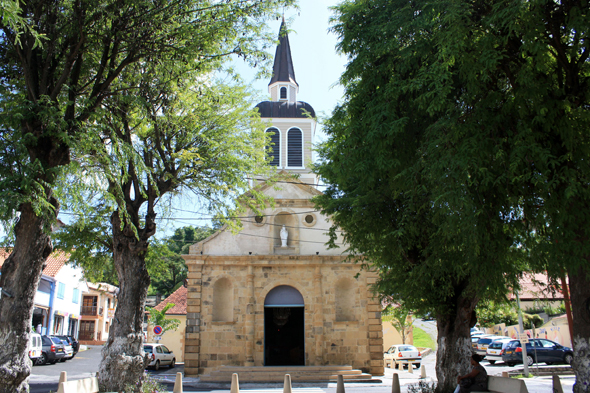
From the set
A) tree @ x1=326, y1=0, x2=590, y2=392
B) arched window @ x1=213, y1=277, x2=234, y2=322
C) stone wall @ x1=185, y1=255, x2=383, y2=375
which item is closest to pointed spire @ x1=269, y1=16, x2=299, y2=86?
stone wall @ x1=185, y1=255, x2=383, y2=375

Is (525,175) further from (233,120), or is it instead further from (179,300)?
(179,300)

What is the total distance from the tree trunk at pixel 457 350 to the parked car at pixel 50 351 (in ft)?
71.0

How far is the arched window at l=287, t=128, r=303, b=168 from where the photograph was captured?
1296 inches

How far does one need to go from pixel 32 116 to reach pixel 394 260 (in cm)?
978

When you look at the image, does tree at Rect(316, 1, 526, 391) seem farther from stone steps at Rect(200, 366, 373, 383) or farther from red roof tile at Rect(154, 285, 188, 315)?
red roof tile at Rect(154, 285, 188, 315)

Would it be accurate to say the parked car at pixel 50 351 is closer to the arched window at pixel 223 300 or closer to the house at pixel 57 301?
the house at pixel 57 301

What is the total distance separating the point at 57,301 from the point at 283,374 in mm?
27570

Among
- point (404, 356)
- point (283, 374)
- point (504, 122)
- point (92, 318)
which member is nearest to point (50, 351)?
Answer: point (283, 374)

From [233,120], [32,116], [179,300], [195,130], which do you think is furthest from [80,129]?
[179,300]

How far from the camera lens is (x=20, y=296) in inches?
331

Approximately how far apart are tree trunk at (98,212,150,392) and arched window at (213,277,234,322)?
1111 cm

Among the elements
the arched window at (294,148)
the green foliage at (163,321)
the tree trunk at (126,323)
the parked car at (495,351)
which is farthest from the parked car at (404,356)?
the tree trunk at (126,323)

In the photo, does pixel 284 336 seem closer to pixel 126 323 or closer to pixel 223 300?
pixel 223 300

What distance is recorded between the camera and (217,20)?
11.0 metres
